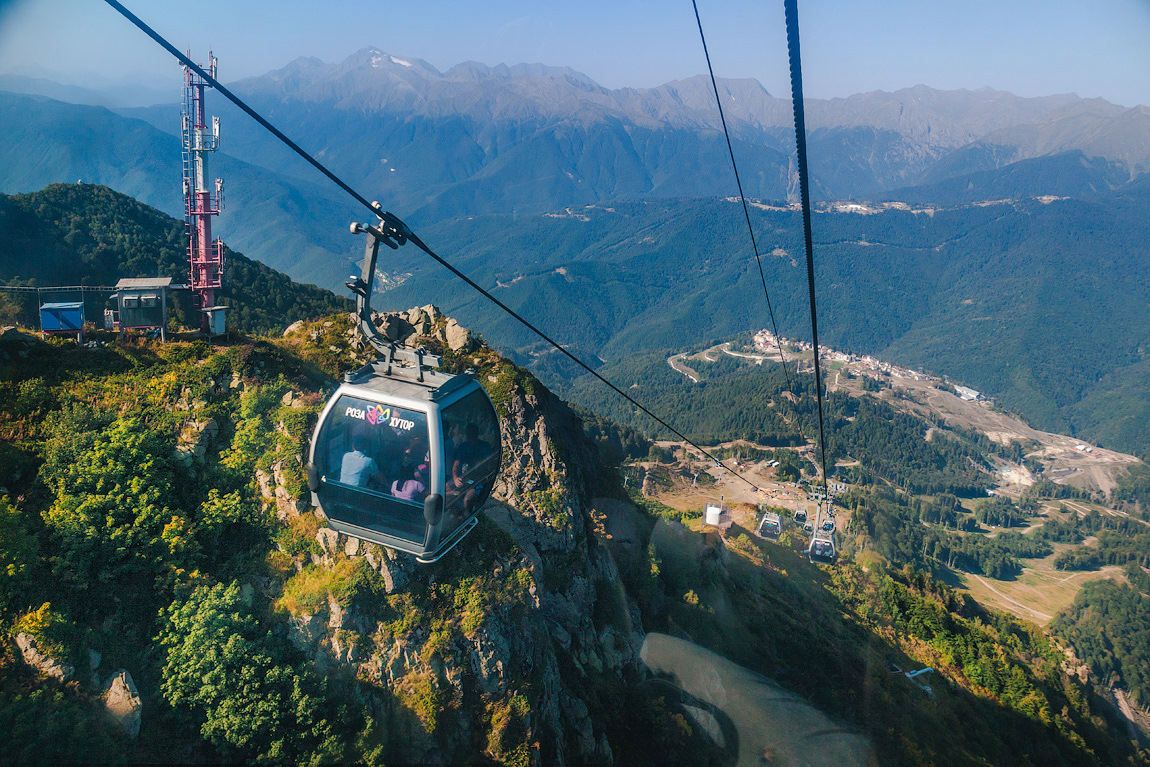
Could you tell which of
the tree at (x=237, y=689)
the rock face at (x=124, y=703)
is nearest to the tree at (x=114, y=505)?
the tree at (x=237, y=689)

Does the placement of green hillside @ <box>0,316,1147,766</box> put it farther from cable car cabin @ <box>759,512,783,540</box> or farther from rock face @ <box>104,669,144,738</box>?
cable car cabin @ <box>759,512,783,540</box>

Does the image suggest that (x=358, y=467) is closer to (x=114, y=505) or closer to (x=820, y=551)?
(x=114, y=505)

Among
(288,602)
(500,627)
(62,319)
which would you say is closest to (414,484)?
(288,602)

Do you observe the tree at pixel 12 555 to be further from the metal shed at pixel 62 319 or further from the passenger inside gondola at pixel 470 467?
the passenger inside gondola at pixel 470 467

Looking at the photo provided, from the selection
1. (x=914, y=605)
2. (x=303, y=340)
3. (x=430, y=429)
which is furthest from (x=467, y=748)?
(x=914, y=605)

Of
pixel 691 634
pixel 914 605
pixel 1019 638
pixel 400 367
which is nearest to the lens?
pixel 400 367

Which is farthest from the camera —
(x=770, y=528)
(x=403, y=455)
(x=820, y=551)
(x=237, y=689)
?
(x=770, y=528)

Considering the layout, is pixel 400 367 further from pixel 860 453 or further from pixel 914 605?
pixel 860 453
